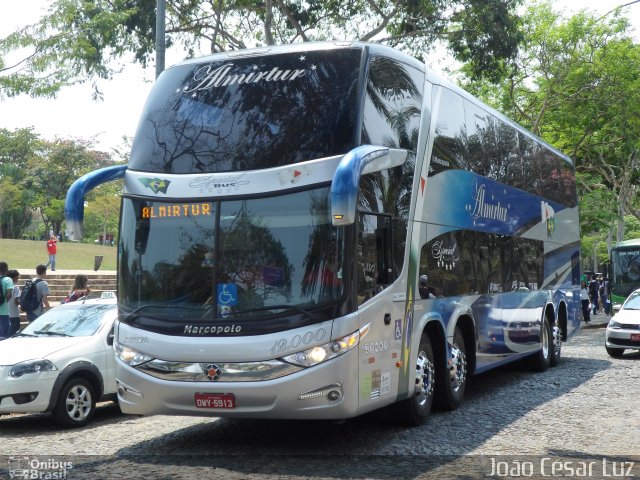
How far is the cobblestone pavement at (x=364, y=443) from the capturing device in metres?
7.40

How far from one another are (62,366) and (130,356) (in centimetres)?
233

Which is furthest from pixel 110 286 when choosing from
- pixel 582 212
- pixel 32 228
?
pixel 32 228

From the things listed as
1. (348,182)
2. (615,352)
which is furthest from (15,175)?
(348,182)

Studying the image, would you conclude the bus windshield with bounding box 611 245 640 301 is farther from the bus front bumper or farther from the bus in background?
the bus front bumper

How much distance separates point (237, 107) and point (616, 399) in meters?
6.57

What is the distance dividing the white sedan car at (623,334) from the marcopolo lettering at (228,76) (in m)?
11.6

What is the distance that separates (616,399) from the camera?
37.9 feet

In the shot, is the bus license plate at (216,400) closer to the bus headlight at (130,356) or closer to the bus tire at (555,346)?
the bus headlight at (130,356)

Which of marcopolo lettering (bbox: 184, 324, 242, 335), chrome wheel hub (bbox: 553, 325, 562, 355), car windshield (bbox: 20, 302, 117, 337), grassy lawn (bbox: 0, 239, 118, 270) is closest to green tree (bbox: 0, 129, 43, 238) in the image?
grassy lawn (bbox: 0, 239, 118, 270)

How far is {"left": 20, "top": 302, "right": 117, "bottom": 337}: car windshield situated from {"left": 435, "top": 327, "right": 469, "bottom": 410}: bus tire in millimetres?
4356

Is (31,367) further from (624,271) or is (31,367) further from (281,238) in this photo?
(624,271)

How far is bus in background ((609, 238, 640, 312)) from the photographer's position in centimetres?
3256

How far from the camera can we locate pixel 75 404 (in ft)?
34.0

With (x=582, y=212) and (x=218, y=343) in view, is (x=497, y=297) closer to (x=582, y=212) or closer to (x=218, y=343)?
(x=218, y=343)
